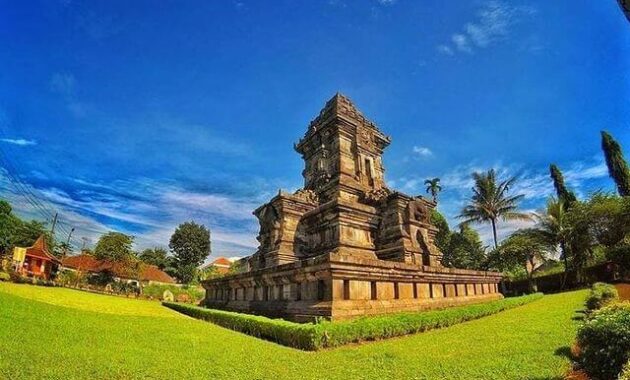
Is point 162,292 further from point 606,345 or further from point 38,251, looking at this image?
point 606,345

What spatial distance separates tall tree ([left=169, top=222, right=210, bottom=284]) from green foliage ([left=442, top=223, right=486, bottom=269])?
45.6 m

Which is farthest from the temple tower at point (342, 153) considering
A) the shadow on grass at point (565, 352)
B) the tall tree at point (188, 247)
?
the tall tree at point (188, 247)

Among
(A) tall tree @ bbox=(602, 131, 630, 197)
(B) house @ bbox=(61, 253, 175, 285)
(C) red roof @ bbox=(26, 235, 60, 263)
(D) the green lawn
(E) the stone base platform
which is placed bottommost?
(D) the green lawn

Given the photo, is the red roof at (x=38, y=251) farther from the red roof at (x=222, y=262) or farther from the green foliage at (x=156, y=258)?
the red roof at (x=222, y=262)

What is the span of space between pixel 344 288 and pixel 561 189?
37404 millimetres

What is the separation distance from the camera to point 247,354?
734cm

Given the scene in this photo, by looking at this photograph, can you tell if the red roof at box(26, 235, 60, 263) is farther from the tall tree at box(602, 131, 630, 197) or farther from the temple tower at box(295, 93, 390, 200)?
the tall tree at box(602, 131, 630, 197)

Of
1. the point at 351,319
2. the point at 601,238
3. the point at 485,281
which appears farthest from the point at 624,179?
the point at 351,319

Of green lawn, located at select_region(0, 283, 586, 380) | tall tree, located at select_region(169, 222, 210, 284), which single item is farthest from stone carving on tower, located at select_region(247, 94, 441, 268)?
tall tree, located at select_region(169, 222, 210, 284)

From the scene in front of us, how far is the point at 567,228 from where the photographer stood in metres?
30.8

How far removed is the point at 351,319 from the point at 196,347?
4.22 meters

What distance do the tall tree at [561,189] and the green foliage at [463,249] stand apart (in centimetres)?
1160

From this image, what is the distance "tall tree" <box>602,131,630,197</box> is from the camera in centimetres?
3447

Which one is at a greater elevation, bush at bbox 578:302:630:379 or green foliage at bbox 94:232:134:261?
green foliage at bbox 94:232:134:261
